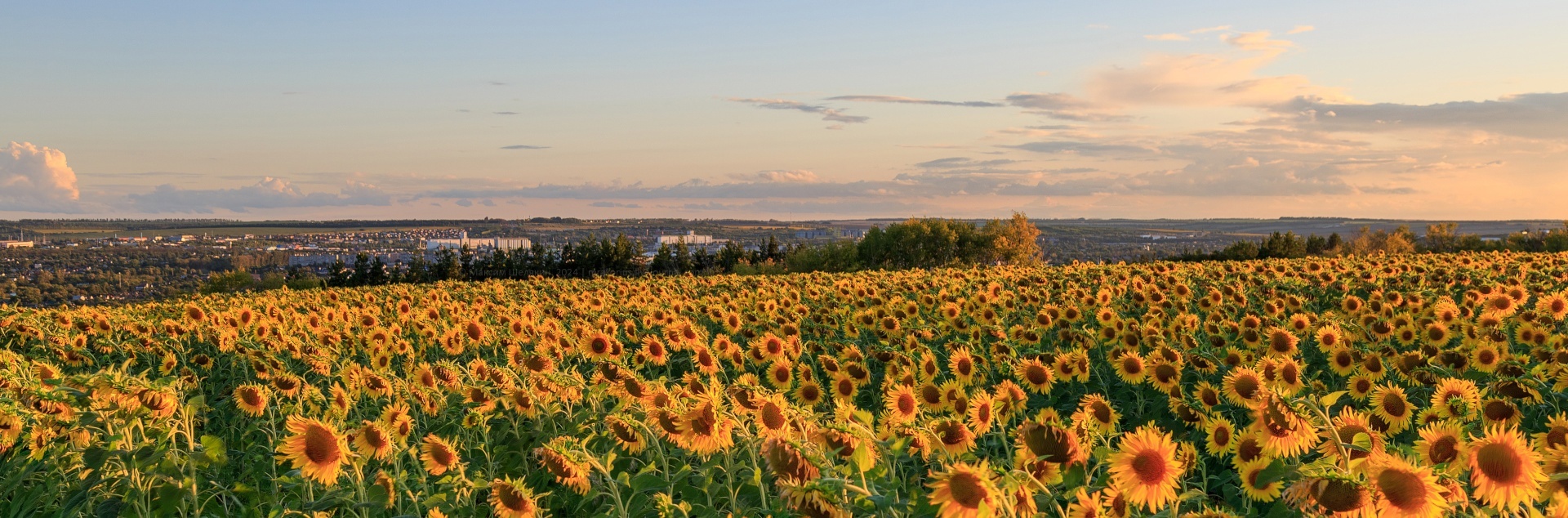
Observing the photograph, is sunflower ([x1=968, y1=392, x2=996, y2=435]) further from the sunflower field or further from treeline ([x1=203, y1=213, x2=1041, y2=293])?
treeline ([x1=203, y1=213, x2=1041, y2=293])

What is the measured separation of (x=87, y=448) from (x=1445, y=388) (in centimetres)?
816

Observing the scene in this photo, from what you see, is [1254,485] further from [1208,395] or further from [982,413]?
[1208,395]

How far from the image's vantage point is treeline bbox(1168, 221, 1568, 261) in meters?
53.1

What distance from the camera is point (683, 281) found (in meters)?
23.6

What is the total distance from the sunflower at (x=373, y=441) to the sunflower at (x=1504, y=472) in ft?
17.3

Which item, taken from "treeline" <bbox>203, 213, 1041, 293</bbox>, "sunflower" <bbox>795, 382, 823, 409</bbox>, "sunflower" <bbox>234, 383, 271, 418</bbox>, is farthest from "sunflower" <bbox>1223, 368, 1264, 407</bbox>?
"treeline" <bbox>203, 213, 1041, 293</bbox>

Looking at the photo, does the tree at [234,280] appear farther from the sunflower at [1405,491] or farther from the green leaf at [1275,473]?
the sunflower at [1405,491]

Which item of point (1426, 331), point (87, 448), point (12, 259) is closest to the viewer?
point (87, 448)

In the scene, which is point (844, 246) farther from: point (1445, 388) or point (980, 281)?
point (1445, 388)

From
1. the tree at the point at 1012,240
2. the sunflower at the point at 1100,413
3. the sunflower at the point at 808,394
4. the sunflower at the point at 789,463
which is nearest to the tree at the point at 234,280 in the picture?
the tree at the point at 1012,240

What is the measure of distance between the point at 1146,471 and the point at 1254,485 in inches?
56.6

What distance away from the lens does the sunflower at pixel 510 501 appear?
14.0ft

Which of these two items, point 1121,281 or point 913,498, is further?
point 1121,281

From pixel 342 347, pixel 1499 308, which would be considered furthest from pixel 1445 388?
pixel 342 347
